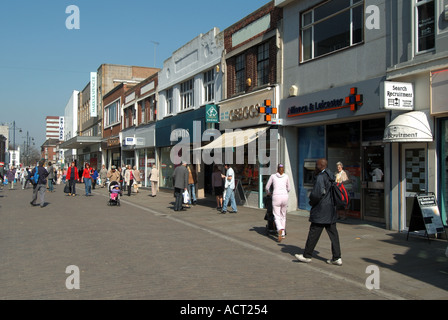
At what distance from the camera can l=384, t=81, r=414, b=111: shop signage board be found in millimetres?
9117

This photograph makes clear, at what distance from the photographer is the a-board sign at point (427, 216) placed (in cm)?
838

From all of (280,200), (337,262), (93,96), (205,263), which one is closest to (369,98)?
(280,200)

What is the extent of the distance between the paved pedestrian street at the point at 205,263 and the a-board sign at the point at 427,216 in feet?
1.04

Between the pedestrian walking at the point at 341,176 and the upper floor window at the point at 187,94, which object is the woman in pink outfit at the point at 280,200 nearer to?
the pedestrian walking at the point at 341,176

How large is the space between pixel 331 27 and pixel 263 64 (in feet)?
12.1

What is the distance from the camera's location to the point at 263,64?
1548 cm

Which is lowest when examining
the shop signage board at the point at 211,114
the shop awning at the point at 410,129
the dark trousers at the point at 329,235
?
the dark trousers at the point at 329,235

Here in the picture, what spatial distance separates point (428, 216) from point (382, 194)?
2.41 m

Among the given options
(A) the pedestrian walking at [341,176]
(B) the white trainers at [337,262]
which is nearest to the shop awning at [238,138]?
(A) the pedestrian walking at [341,176]

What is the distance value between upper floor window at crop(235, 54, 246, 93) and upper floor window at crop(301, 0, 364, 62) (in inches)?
152

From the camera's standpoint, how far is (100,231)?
32.7ft

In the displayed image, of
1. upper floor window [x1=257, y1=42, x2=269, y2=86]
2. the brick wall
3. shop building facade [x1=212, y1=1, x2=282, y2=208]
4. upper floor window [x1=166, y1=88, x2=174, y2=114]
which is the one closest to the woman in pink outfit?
shop building facade [x1=212, y1=1, x2=282, y2=208]

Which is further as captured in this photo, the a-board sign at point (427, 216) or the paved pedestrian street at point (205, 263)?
the a-board sign at point (427, 216)

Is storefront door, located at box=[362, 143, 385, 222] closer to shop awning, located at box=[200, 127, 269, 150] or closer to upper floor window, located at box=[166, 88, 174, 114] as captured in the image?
shop awning, located at box=[200, 127, 269, 150]
